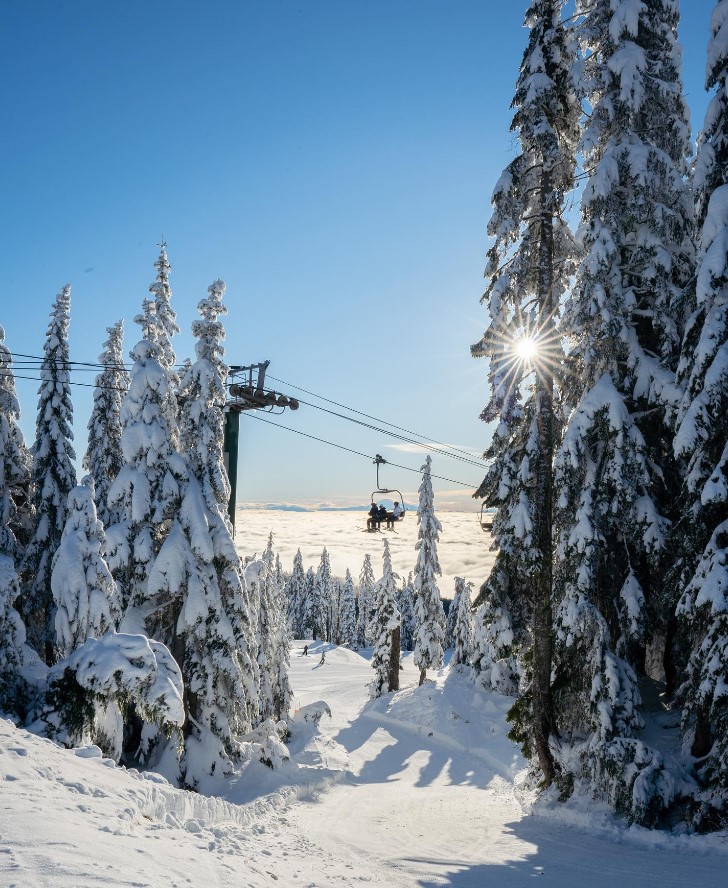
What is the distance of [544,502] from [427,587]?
2822 centimetres

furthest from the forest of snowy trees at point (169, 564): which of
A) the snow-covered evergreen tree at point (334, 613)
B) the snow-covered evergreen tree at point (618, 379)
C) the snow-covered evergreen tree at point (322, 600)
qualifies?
the snow-covered evergreen tree at point (334, 613)

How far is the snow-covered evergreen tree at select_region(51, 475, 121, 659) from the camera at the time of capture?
712 inches

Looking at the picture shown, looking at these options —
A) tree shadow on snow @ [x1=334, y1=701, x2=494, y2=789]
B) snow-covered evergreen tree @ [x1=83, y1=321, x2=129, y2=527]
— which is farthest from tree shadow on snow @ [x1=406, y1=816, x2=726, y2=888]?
snow-covered evergreen tree @ [x1=83, y1=321, x2=129, y2=527]

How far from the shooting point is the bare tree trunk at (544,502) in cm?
1419

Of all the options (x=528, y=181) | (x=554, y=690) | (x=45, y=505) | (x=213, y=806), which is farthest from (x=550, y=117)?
(x=45, y=505)

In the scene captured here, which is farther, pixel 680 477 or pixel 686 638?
pixel 680 477

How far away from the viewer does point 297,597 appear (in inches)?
4456

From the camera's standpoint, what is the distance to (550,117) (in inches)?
578

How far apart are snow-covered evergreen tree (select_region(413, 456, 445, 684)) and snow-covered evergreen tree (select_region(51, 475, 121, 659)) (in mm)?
25751

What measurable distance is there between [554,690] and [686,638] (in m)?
3.50

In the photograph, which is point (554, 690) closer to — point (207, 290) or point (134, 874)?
point (134, 874)

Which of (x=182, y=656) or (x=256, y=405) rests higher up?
(x=256, y=405)

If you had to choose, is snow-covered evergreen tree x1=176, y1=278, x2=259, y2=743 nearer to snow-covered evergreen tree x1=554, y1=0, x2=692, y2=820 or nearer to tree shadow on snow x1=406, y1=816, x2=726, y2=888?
tree shadow on snow x1=406, y1=816, x2=726, y2=888

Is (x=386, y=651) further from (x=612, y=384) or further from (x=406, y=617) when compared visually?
(x=406, y=617)
